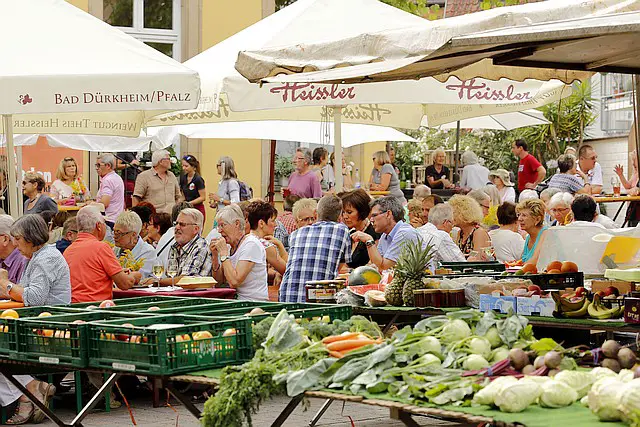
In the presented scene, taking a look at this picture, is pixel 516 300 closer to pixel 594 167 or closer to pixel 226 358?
pixel 226 358

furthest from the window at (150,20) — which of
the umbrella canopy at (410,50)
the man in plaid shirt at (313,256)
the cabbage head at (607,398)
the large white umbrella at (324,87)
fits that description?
the cabbage head at (607,398)

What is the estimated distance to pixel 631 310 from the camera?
21.3ft

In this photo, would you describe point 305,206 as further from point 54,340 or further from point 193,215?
point 54,340

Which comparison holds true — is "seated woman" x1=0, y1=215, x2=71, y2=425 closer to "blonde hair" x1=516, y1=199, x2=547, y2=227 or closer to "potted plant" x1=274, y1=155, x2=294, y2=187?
"blonde hair" x1=516, y1=199, x2=547, y2=227

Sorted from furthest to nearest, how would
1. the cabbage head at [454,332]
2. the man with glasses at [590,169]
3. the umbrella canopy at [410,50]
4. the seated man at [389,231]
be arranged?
1. the man with glasses at [590,169]
2. the seated man at [389,231]
3. the umbrella canopy at [410,50]
4. the cabbage head at [454,332]

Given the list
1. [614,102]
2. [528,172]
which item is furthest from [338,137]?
[614,102]

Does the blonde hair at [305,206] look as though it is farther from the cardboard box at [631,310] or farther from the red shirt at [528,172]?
the red shirt at [528,172]

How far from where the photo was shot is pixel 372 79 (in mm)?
7586

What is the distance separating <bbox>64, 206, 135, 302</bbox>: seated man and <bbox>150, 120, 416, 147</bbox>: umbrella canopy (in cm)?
550

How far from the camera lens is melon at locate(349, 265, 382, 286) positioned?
8438 millimetres

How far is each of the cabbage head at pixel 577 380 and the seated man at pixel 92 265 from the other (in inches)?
200

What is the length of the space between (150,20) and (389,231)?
12.5 meters

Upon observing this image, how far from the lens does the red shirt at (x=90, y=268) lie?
885 cm

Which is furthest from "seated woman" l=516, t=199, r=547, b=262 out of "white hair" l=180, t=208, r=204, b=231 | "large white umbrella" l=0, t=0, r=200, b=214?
"large white umbrella" l=0, t=0, r=200, b=214
